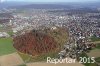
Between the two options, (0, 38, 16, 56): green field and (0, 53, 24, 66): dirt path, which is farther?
(0, 38, 16, 56): green field

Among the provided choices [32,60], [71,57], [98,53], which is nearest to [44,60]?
[32,60]

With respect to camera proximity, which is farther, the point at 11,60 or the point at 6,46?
the point at 6,46

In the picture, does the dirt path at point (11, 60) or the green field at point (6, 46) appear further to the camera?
the green field at point (6, 46)

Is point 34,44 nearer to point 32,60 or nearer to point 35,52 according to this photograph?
point 35,52
